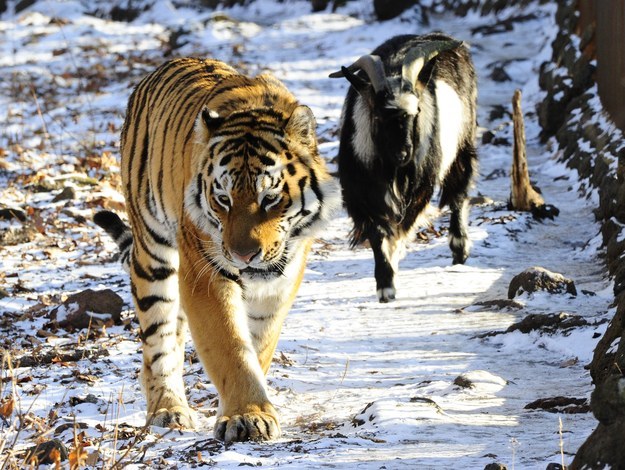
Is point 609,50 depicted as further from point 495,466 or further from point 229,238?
point 495,466

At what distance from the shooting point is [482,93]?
15.7m

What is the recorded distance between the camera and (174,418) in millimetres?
5098

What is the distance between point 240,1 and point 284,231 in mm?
19730

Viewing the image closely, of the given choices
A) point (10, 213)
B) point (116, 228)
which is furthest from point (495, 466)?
point (10, 213)

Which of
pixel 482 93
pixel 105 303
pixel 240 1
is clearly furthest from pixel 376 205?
pixel 240 1

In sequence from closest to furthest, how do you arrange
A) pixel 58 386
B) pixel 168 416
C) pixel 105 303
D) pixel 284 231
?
pixel 284 231 → pixel 168 416 → pixel 58 386 → pixel 105 303

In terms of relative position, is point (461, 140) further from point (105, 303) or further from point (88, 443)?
point (88, 443)

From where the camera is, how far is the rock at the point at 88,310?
6777mm

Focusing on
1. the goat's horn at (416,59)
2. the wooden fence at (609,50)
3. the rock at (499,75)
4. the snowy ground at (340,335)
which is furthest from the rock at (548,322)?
the rock at (499,75)

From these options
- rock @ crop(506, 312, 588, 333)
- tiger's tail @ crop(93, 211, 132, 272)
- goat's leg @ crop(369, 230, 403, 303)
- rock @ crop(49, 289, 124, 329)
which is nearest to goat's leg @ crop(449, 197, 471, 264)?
goat's leg @ crop(369, 230, 403, 303)

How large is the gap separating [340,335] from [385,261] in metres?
1.24

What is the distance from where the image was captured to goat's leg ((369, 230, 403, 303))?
7906mm

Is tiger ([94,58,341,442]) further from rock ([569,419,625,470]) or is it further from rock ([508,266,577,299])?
rock ([508,266,577,299])

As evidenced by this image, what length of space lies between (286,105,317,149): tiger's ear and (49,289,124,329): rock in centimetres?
252
